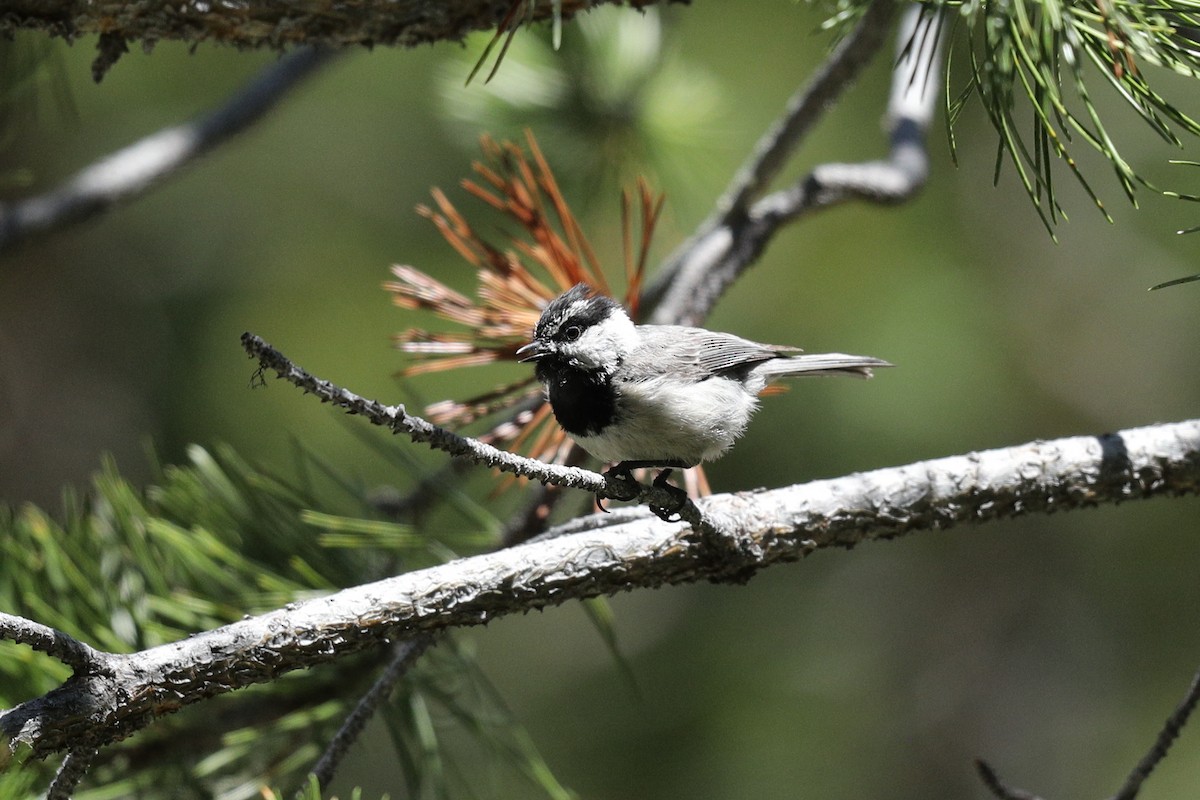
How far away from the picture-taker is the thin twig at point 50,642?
1291mm

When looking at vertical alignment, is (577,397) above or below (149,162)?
below

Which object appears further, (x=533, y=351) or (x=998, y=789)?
(x=533, y=351)

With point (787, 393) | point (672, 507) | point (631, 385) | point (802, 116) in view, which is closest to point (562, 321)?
point (631, 385)

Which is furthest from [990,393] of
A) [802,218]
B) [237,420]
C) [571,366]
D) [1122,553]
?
[237,420]

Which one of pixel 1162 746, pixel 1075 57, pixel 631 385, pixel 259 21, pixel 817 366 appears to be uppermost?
pixel 259 21

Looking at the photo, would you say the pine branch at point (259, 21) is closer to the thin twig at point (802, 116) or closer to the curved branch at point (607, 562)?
the thin twig at point (802, 116)

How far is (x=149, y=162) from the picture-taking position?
2930 millimetres

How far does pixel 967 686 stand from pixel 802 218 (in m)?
3.45

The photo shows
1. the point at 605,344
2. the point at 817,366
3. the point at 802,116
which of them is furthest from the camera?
the point at 817,366

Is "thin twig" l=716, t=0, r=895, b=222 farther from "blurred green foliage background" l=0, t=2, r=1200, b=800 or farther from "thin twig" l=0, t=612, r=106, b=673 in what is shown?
"thin twig" l=0, t=612, r=106, b=673

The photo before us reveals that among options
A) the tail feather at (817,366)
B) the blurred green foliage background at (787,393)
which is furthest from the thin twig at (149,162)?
the tail feather at (817,366)

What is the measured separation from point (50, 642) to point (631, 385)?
4.63 ft

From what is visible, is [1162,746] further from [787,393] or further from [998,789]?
[787,393]

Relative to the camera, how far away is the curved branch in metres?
1.45
